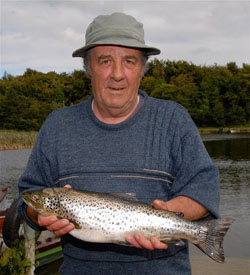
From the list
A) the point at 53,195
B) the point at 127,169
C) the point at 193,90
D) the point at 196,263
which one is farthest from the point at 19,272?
the point at 193,90

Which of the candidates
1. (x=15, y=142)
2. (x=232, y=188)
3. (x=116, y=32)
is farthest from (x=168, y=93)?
(x=116, y=32)

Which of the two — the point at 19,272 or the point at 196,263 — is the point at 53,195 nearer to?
the point at 19,272

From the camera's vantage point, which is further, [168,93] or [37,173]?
[168,93]

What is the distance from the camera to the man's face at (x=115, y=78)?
9.07ft

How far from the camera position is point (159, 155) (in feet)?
8.70

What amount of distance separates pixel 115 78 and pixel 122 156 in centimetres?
55

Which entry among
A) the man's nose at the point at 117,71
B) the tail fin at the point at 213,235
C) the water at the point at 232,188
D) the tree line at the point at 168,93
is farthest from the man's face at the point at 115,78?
the tree line at the point at 168,93

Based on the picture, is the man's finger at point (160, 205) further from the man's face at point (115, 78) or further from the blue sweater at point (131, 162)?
the man's face at point (115, 78)

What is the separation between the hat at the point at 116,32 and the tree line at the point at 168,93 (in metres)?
77.0

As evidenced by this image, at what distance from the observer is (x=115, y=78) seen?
2.74 m

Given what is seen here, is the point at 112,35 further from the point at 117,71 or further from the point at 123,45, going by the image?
the point at 117,71

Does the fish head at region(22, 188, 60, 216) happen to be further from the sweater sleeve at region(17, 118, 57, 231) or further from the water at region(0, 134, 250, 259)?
the water at region(0, 134, 250, 259)

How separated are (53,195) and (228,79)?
319 ft

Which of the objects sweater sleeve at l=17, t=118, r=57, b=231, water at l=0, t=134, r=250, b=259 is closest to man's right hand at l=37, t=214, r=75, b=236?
sweater sleeve at l=17, t=118, r=57, b=231
